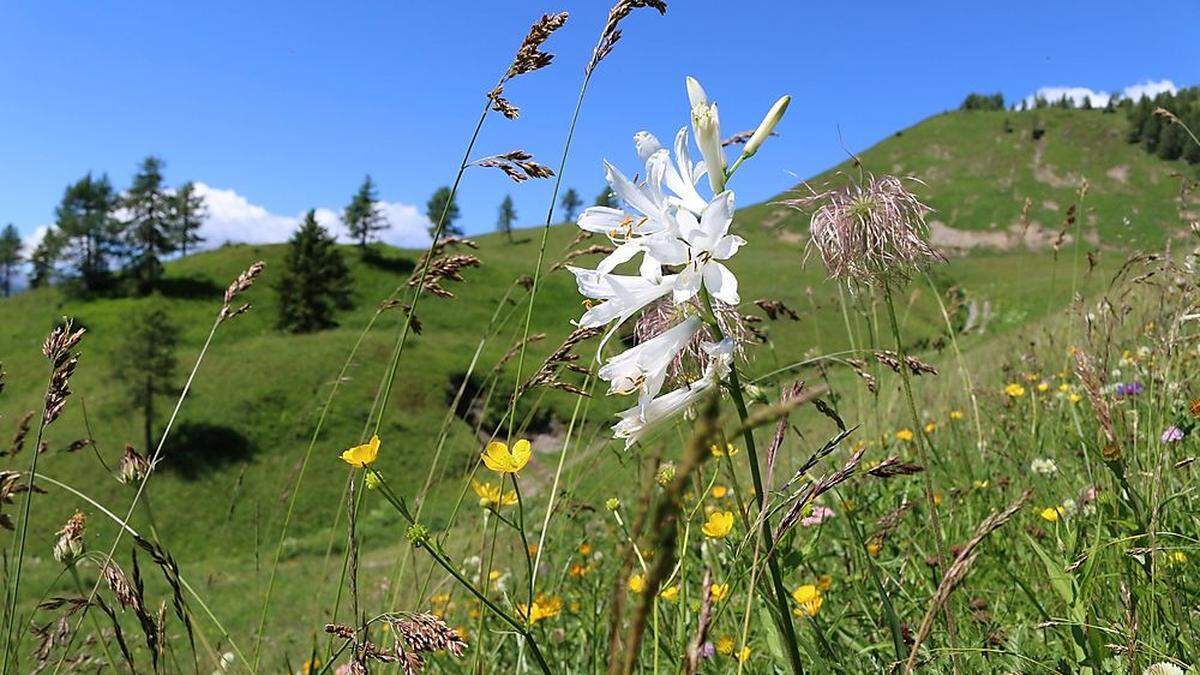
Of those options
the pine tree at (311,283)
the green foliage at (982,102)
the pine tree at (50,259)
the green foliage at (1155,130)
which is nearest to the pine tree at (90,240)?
the pine tree at (50,259)

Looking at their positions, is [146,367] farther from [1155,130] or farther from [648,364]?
[1155,130]

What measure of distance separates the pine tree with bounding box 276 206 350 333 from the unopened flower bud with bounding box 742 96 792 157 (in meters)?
41.3

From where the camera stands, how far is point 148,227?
1861 inches

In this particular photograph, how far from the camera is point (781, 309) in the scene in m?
1.98

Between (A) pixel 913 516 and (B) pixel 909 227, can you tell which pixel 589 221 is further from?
(A) pixel 913 516

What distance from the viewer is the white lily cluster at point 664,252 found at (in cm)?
116

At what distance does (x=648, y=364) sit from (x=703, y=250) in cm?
20

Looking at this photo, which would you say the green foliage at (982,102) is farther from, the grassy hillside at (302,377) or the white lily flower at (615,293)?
the white lily flower at (615,293)

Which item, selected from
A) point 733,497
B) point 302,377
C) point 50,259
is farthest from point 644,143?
point 50,259

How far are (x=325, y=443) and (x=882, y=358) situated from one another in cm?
3072

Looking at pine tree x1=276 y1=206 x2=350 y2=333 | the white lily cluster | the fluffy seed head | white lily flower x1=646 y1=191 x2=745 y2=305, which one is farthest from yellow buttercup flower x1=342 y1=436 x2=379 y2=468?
pine tree x1=276 y1=206 x2=350 y2=333

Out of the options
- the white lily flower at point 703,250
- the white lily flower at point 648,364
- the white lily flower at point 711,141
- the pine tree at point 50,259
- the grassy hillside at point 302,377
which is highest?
the pine tree at point 50,259

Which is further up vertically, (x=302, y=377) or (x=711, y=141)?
(x=711, y=141)

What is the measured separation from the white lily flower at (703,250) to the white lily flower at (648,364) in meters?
0.07
